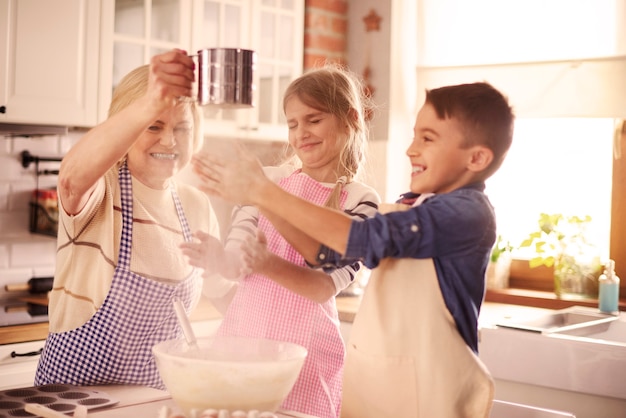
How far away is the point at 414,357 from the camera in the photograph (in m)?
1.30

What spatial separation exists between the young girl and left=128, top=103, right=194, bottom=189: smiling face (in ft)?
0.53

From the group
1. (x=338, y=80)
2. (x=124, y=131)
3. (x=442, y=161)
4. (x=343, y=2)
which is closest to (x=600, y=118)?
(x=343, y=2)

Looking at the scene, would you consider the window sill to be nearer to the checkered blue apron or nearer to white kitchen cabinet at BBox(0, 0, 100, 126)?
white kitchen cabinet at BBox(0, 0, 100, 126)

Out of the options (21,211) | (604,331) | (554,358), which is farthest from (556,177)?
(21,211)

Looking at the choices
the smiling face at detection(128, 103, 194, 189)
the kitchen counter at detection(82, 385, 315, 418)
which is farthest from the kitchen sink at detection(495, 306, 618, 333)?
the kitchen counter at detection(82, 385, 315, 418)

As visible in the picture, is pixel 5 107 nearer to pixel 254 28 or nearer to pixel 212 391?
pixel 254 28

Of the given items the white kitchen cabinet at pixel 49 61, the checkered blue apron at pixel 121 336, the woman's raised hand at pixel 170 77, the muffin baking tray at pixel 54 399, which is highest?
the white kitchen cabinet at pixel 49 61

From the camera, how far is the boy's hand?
1194 millimetres

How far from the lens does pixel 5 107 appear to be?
2.62m

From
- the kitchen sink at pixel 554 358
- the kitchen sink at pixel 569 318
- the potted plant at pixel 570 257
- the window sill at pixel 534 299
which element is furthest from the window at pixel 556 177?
the kitchen sink at pixel 554 358

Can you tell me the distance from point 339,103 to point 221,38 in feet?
5.54

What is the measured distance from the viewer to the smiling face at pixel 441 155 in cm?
129

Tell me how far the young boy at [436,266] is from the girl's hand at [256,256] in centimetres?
11

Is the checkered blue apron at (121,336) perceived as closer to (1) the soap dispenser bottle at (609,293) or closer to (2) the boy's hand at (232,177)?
(2) the boy's hand at (232,177)
